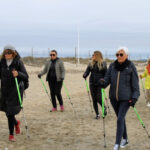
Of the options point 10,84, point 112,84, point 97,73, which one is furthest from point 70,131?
point 112,84

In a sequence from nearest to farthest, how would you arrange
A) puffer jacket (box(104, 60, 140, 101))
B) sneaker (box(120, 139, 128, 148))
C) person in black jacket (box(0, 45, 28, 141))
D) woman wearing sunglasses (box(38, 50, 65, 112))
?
puffer jacket (box(104, 60, 140, 101)) → sneaker (box(120, 139, 128, 148)) → person in black jacket (box(0, 45, 28, 141)) → woman wearing sunglasses (box(38, 50, 65, 112))

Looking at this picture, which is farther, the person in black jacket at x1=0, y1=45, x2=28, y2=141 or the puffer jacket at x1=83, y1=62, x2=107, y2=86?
the puffer jacket at x1=83, y1=62, x2=107, y2=86

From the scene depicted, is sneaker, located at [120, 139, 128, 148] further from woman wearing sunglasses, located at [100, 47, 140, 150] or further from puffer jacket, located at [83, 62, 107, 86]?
puffer jacket, located at [83, 62, 107, 86]

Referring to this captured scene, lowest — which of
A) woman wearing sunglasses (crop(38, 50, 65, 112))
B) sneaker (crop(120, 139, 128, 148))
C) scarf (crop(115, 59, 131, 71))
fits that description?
sneaker (crop(120, 139, 128, 148))

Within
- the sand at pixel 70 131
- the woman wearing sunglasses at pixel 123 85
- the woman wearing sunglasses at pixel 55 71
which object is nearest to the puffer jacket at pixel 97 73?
the sand at pixel 70 131

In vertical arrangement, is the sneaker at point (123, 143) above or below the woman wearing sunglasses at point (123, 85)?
below

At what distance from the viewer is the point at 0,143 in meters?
6.20

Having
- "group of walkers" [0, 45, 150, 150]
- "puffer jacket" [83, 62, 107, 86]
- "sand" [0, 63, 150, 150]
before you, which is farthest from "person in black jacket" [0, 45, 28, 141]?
"puffer jacket" [83, 62, 107, 86]

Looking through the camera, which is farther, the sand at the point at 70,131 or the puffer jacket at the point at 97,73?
the puffer jacket at the point at 97,73

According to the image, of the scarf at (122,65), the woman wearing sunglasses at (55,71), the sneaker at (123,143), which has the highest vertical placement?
the scarf at (122,65)

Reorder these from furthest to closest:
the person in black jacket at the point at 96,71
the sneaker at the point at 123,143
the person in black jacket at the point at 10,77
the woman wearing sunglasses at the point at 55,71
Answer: the woman wearing sunglasses at the point at 55,71, the person in black jacket at the point at 96,71, the person in black jacket at the point at 10,77, the sneaker at the point at 123,143

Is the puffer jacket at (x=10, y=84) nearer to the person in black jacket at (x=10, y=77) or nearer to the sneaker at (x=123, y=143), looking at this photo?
the person in black jacket at (x=10, y=77)

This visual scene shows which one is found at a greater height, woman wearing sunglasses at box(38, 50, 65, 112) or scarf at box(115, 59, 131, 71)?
scarf at box(115, 59, 131, 71)

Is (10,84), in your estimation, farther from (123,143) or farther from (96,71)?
(96,71)
